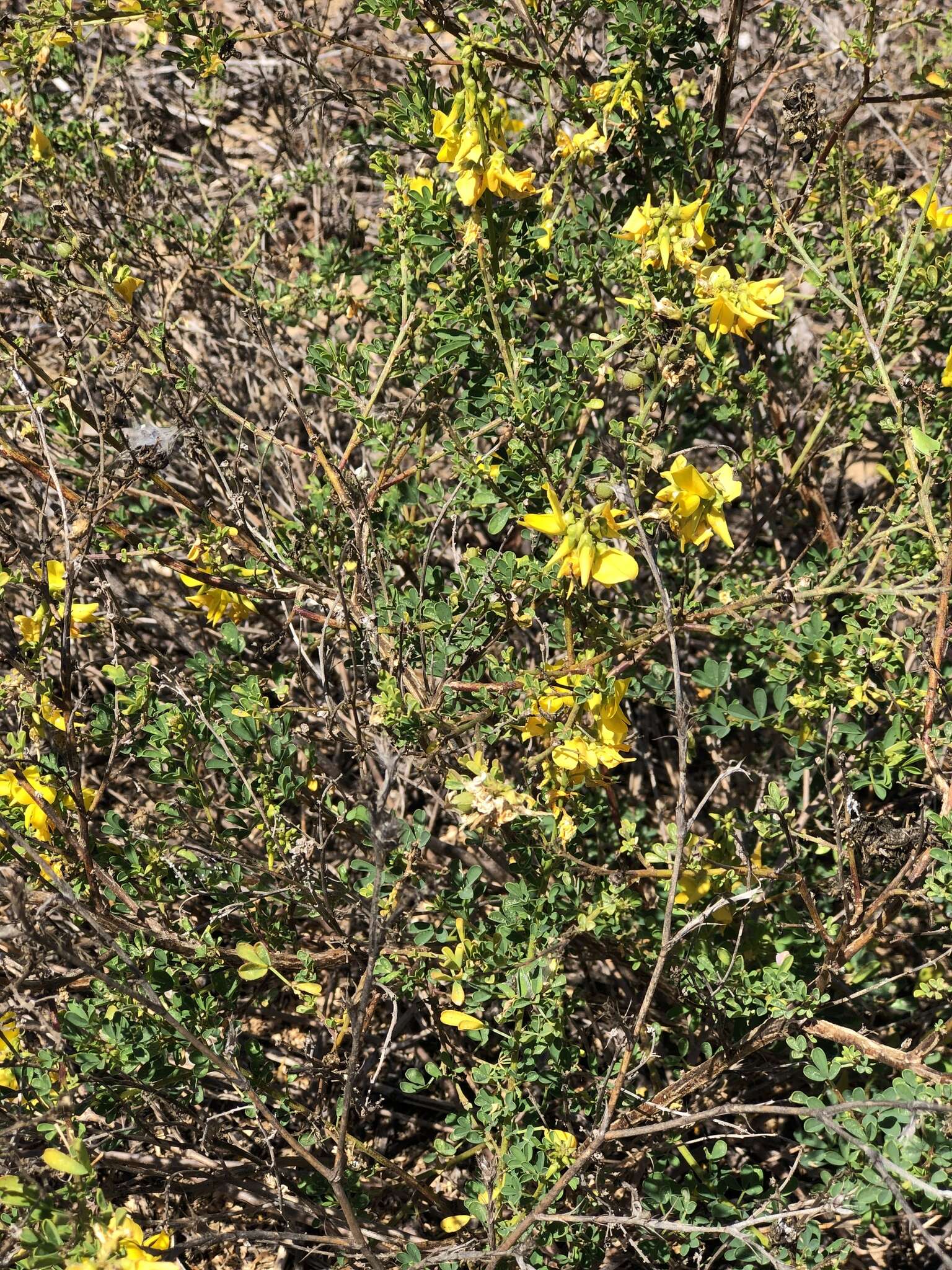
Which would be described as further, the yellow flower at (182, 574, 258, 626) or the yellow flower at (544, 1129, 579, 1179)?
the yellow flower at (182, 574, 258, 626)

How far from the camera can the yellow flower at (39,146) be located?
8.50 ft

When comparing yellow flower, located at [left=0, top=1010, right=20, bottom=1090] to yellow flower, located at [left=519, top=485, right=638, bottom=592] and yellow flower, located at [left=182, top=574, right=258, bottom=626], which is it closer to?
yellow flower, located at [left=182, top=574, right=258, bottom=626]

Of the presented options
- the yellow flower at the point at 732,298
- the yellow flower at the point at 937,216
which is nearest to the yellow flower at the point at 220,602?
the yellow flower at the point at 732,298

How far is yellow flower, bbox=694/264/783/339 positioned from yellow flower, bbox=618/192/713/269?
0.05 m

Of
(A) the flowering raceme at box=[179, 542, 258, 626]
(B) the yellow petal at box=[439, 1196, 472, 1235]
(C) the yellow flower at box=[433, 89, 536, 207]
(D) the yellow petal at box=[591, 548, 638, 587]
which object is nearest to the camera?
(D) the yellow petal at box=[591, 548, 638, 587]

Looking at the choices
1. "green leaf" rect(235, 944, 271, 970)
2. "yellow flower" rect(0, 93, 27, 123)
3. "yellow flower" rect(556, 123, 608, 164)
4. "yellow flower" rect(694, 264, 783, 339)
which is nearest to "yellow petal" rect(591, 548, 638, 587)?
"yellow flower" rect(694, 264, 783, 339)

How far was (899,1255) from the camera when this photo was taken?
238cm

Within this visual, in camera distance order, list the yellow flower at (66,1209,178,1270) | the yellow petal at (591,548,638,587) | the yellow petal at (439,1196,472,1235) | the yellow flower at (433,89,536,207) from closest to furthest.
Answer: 1. the yellow flower at (66,1209,178,1270)
2. the yellow petal at (591,548,638,587)
3. the yellow flower at (433,89,536,207)
4. the yellow petal at (439,1196,472,1235)

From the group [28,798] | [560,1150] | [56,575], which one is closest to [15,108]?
[56,575]

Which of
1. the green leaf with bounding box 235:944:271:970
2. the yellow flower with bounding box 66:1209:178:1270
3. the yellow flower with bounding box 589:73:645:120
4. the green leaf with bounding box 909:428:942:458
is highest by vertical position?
the yellow flower with bounding box 589:73:645:120

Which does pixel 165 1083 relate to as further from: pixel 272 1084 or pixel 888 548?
pixel 888 548

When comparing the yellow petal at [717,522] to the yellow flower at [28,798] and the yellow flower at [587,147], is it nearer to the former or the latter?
the yellow flower at [587,147]

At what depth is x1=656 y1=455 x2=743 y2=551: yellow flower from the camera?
1728 millimetres

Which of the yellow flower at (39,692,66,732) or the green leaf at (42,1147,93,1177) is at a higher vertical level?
the yellow flower at (39,692,66,732)
